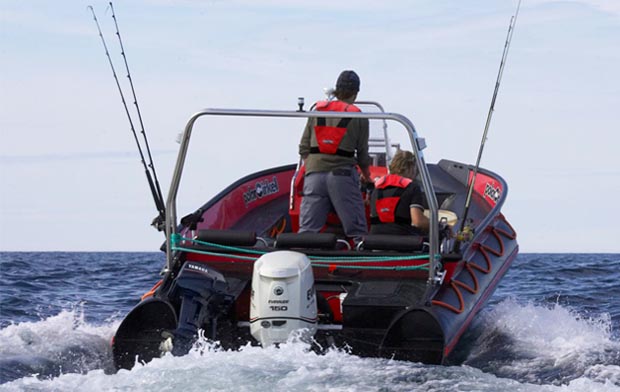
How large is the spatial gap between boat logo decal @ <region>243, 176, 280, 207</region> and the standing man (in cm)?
195

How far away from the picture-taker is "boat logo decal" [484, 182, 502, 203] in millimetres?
7586

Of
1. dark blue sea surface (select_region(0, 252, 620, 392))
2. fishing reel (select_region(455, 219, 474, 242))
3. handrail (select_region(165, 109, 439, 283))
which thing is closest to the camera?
dark blue sea surface (select_region(0, 252, 620, 392))

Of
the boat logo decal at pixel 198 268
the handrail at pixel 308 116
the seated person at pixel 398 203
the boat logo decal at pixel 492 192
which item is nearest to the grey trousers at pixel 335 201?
the seated person at pixel 398 203

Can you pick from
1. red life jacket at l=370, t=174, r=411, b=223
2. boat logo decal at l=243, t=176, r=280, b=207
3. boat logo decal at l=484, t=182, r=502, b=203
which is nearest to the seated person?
red life jacket at l=370, t=174, r=411, b=223

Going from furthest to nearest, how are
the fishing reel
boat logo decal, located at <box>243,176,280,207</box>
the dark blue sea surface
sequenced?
boat logo decal, located at <box>243,176,280,207</box> < the fishing reel < the dark blue sea surface

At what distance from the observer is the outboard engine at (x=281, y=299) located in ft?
15.8

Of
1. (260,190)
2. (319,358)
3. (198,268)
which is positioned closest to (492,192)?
(260,190)

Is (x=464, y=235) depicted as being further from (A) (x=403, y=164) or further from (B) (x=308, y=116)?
(B) (x=308, y=116)

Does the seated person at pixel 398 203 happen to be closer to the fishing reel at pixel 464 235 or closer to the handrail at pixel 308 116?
the fishing reel at pixel 464 235

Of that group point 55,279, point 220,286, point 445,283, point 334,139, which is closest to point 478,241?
point 445,283

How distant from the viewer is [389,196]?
5.88m

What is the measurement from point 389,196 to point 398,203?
70mm

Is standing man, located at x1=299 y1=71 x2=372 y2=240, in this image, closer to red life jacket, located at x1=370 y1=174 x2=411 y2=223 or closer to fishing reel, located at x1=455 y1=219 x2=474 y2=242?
red life jacket, located at x1=370 y1=174 x2=411 y2=223

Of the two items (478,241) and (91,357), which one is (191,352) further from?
(478,241)
